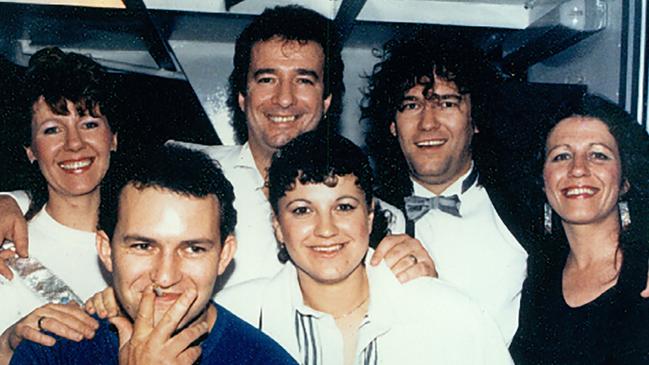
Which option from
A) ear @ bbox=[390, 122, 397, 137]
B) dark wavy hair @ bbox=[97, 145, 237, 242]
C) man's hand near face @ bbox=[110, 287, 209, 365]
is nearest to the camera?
man's hand near face @ bbox=[110, 287, 209, 365]

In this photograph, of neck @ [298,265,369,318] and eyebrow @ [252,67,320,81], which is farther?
eyebrow @ [252,67,320,81]

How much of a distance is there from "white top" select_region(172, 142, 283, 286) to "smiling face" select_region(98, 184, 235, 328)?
1.44ft

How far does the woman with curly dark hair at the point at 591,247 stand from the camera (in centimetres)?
157

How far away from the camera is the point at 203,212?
143cm

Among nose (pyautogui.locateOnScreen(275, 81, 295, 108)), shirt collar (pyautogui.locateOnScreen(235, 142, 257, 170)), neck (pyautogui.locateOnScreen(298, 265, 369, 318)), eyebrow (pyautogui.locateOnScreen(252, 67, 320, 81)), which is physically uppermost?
eyebrow (pyautogui.locateOnScreen(252, 67, 320, 81))

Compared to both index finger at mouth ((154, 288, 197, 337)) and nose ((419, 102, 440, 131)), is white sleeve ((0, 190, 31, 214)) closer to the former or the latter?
index finger at mouth ((154, 288, 197, 337))

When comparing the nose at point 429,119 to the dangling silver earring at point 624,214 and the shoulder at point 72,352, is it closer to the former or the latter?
the dangling silver earring at point 624,214

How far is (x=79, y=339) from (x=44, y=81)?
826mm

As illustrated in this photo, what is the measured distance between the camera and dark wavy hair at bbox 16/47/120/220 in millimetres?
1845

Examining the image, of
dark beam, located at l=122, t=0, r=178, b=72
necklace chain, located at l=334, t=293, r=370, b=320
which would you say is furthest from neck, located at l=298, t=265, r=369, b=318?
dark beam, located at l=122, t=0, r=178, b=72

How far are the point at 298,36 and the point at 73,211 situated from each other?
2.61 ft

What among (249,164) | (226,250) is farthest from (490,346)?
(249,164)

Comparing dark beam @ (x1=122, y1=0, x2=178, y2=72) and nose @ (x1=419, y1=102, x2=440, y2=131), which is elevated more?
dark beam @ (x1=122, y1=0, x2=178, y2=72)

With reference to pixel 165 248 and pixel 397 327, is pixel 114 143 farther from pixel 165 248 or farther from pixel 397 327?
pixel 397 327
